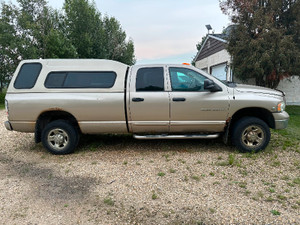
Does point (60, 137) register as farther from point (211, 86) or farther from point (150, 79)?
point (211, 86)

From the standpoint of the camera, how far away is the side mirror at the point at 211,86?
4336mm

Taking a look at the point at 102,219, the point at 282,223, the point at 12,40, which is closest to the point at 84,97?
the point at 102,219

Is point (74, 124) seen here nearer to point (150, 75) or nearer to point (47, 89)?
point (47, 89)

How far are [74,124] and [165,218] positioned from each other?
3062 millimetres

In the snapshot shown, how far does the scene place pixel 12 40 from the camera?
1467cm

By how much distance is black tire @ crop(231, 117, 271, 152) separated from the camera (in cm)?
453

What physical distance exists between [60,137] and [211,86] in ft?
11.2

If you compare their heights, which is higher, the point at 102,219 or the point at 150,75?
the point at 150,75

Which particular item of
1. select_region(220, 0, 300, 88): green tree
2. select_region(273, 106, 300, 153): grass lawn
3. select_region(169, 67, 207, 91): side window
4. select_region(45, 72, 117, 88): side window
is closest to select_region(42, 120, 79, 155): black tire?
select_region(45, 72, 117, 88): side window

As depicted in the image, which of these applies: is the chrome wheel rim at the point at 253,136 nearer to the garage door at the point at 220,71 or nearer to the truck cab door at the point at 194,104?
the truck cab door at the point at 194,104

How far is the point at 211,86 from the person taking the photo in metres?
4.35

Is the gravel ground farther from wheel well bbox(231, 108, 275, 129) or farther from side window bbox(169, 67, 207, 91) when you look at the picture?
side window bbox(169, 67, 207, 91)

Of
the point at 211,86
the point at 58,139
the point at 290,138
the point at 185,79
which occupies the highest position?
the point at 185,79

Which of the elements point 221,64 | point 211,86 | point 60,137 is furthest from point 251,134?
point 221,64
